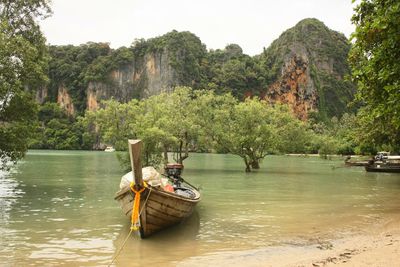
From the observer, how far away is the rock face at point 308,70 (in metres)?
154

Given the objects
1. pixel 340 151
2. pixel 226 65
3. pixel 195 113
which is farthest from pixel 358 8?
pixel 226 65

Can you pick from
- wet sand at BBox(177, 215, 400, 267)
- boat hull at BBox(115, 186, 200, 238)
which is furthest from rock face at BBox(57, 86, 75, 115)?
wet sand at BBox(177, 215, 400, 267)

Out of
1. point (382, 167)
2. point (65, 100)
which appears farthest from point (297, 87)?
point (382, 167)

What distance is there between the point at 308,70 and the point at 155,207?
5924 inches

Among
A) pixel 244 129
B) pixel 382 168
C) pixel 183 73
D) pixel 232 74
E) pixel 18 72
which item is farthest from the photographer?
pixel 183 73

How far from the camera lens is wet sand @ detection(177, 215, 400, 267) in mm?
8422

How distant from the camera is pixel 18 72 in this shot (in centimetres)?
1938

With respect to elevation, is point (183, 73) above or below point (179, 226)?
above

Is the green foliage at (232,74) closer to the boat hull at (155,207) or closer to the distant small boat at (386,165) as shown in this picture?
the distant small boat at (386,165)

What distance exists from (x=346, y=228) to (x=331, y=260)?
4.92m

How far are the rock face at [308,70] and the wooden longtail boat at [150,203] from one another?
142544 millimetres

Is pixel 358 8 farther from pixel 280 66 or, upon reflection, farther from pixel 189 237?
pixel 280 66

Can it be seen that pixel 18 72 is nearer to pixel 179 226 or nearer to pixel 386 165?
pixel 179 226

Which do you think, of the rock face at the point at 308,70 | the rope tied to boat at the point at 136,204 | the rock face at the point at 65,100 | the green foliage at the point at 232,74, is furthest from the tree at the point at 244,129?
the rock face at the point at 65,100
